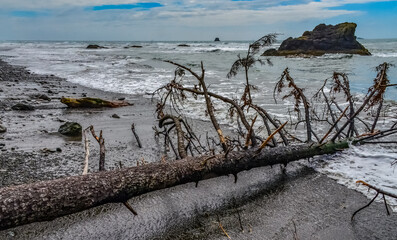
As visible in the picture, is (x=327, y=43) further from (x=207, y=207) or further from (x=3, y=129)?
(x=207, y=207)

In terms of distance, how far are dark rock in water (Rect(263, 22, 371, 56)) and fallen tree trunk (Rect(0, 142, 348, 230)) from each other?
40662mm

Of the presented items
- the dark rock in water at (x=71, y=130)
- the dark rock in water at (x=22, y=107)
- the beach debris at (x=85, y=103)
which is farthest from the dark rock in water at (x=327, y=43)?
the dark rock in water at (x=71, y=130)

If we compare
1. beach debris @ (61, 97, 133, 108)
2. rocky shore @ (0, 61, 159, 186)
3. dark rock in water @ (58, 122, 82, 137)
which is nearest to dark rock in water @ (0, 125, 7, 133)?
rocky shore @ (0, 61, 159, 186)

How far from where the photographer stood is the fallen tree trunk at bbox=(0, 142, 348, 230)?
2.06m

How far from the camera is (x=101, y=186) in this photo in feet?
7.88

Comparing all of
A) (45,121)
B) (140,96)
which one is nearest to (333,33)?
(140,96)

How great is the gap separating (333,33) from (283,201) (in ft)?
156

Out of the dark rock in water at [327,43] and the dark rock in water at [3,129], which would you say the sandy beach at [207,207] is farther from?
the dark rock in water at [327,43]

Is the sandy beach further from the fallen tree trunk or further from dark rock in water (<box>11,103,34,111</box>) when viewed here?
dark rock in water (<box>11,103,34,111</box>)

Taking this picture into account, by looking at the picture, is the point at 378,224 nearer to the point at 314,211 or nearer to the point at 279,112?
the point at 314,211

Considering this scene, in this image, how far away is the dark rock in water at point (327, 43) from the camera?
4203 centimetres

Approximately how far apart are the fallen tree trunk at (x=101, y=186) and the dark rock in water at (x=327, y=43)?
40.7 meters

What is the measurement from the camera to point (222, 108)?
27.0 feet

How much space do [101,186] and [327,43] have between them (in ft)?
154
